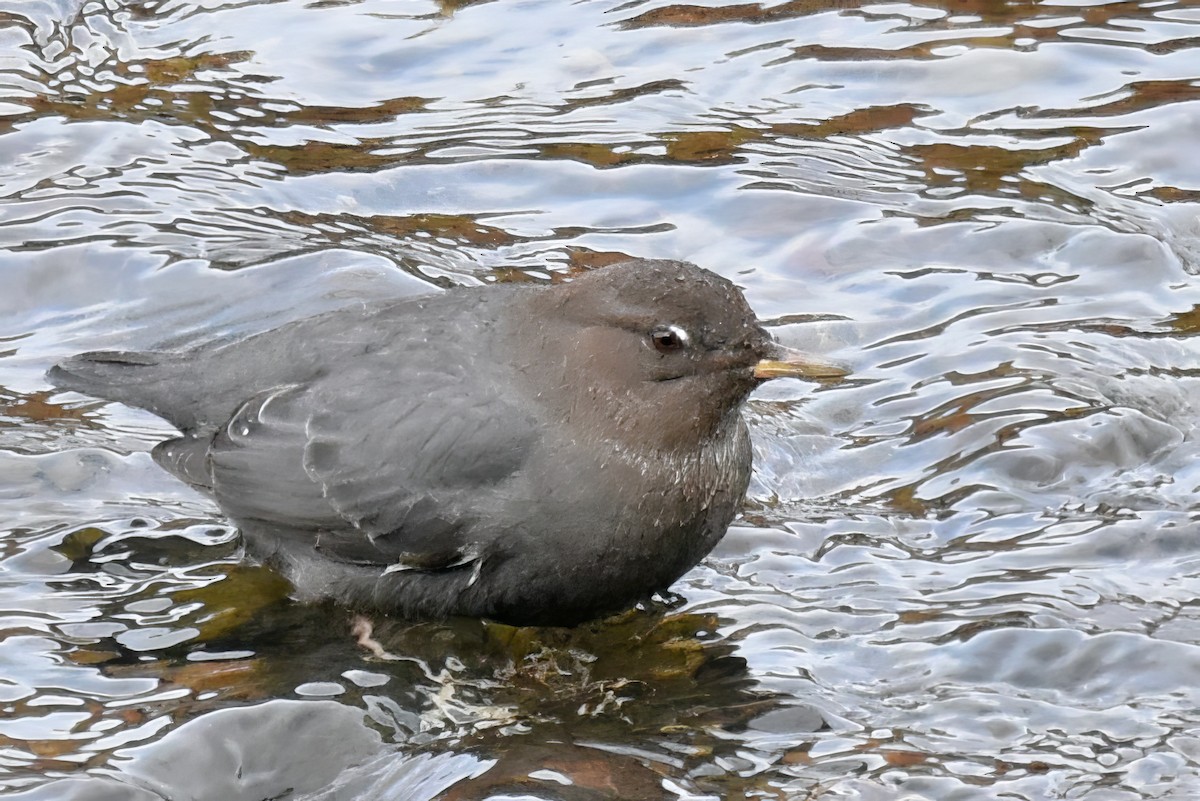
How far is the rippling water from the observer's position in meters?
4.15

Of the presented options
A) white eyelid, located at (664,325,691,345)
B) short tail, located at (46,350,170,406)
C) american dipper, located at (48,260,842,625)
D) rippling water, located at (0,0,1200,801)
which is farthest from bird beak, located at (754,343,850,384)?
short tail, located at (46,350,170,406)

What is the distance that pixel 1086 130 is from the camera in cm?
728

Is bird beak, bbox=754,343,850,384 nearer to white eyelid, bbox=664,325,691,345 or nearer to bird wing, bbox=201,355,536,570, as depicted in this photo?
white eyelid, bbox=664,325,691,345

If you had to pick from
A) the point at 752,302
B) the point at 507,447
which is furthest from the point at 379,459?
the point at 752,302

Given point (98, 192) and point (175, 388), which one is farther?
point (98, 192)

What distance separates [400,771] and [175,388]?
1.84m

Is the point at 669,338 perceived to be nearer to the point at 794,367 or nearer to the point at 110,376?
the point at 794,367

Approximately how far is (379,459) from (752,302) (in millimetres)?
2106

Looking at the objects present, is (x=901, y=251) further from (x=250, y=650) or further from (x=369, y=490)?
(x=250, y=650)

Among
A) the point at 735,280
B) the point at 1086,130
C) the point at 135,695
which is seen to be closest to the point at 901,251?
the point at 735,280

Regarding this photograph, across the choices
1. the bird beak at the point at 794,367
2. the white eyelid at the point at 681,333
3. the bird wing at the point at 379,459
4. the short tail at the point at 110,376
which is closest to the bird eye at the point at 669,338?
the white eyelid at the point at 681,333

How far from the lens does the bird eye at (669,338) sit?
4.73 metres

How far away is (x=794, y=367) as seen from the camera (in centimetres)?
462

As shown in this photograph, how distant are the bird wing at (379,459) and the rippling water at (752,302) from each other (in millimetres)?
302
